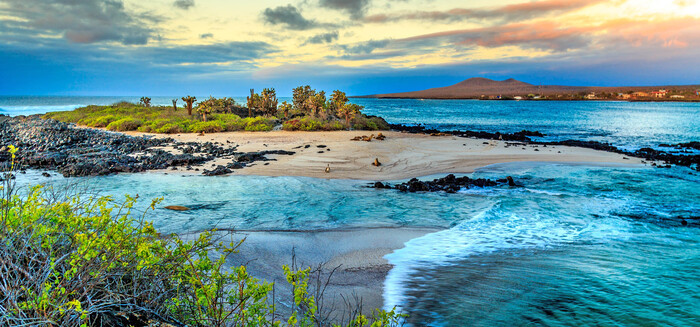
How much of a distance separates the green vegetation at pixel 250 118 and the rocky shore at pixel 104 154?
518 cm

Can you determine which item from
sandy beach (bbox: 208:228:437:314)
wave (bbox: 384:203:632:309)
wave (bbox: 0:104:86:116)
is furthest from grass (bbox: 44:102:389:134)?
wave (bbox: 0:104:86:116)

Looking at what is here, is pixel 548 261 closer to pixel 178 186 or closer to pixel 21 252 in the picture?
pixel 21 252

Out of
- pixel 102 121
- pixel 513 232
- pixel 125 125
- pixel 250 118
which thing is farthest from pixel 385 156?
pixel 102 121

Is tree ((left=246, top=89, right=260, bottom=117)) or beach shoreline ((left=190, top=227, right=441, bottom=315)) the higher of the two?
tree ((left=246, top=89, right=260, bottom=117))

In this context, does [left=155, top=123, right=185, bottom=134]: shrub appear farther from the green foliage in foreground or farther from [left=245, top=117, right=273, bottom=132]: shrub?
[left=245, top=117, right=273, bottom=132]: shrub

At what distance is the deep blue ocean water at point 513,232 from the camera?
502 cm

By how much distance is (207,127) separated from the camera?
26.6 metres

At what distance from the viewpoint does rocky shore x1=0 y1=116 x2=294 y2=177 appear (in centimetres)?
1355

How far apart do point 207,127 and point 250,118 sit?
4285 millimetres

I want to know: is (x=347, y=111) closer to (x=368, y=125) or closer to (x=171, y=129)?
(x=368, y=125)

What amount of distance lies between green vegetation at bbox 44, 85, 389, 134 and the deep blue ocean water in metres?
15.5

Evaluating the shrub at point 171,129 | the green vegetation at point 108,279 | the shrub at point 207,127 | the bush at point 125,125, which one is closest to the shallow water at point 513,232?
the green vegetation at point 108,279

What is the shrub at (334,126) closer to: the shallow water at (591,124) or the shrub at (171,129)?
the shrub at (171,129)

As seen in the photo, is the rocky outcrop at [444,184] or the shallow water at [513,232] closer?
the shallow water at [513,232]
